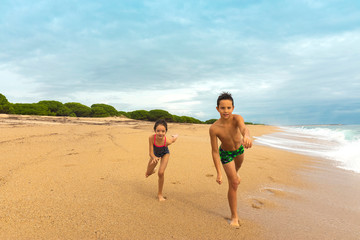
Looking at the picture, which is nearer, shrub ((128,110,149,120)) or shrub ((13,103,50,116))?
shrub ((13,103,50,116))

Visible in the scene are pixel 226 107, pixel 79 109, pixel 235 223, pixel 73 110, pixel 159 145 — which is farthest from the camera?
pixel 79 109

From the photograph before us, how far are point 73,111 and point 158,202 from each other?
34.3 meters

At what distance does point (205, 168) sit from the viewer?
5.54 metres

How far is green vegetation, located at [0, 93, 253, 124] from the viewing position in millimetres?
27922

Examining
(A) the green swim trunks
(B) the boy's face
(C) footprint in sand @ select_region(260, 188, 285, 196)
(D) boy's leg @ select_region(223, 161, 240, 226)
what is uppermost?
(B) the boy's face

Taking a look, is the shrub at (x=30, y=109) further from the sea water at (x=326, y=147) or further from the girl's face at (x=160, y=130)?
the girl's face at (x=160, y=130)

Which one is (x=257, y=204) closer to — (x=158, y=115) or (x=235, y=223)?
(x=235, y=223)

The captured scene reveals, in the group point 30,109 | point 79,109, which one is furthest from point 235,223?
point 79,109

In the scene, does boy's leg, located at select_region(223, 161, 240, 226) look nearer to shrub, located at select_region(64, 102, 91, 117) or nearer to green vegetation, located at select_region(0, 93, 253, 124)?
green vegetation, located at select_region(0, 93, 253, 124)

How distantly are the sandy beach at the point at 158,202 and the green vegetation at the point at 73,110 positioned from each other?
2603cm

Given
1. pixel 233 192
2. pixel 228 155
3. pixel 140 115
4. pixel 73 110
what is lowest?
pixel 233 192

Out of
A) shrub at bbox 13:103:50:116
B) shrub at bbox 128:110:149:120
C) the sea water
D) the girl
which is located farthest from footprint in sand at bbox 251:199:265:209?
shrub at bbox 128:110:149:120

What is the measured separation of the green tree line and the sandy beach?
85.3 ft

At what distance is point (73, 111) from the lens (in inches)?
1316
